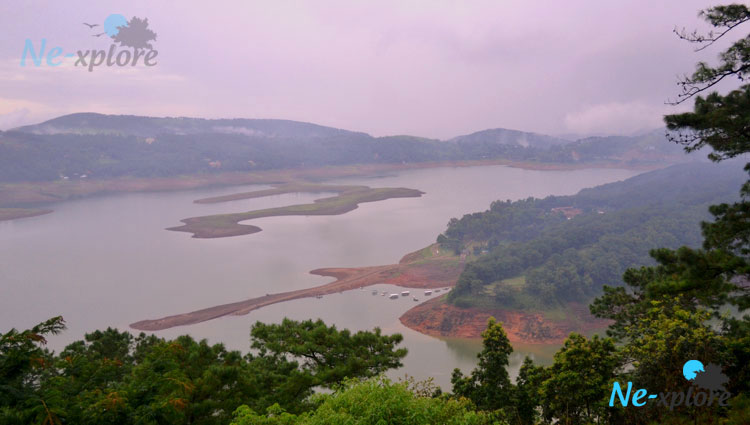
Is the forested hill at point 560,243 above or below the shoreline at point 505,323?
above

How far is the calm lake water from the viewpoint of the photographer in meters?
21.3

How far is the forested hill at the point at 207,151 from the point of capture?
3258 inches

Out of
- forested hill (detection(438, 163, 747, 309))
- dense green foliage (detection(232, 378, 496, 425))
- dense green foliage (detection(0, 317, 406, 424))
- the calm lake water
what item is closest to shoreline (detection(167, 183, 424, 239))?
the calm lake water

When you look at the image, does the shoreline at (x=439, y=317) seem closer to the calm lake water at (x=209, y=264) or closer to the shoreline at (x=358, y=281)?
the shoreline at (x=358, y=281)

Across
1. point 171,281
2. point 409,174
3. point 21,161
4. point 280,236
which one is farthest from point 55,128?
point 171,281

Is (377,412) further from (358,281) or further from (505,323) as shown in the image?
(358,281)

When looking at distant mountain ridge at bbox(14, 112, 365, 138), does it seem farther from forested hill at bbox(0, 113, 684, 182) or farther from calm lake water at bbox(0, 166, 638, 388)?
calm lake water at bbox(0, 166, 638, 388)

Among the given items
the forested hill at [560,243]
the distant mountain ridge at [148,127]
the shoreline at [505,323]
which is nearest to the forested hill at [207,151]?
the distant mountain ridge at [148,127]

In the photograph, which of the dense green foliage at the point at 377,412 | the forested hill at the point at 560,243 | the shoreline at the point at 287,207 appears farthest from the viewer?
the shoreline at the point at 287,207

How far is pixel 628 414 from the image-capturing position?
17.4 ft

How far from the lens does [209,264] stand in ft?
104

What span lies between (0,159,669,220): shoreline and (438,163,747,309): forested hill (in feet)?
156

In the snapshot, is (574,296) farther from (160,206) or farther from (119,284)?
(160,206)

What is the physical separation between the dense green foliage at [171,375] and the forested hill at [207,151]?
8080cm
